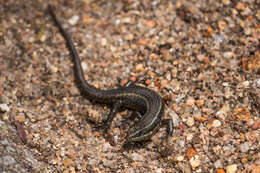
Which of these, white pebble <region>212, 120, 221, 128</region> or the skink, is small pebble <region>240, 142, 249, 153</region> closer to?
white pebble <region>212, 120, 221, 128</region>

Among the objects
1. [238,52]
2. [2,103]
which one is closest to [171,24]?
[238,52]

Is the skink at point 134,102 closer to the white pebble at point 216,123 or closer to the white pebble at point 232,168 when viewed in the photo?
the white pebble at point 216,123

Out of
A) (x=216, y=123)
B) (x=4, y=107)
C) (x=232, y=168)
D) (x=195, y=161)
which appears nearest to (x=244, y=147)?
(x=232, y=168)

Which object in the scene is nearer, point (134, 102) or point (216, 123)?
point (216, 123)

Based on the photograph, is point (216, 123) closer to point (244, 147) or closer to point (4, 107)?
point (244, 147)

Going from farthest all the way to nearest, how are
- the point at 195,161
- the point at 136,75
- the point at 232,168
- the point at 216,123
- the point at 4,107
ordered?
the point at 136,75
the point at 4,107
the point at 216,123
the point at 195,161
the point at 232,168

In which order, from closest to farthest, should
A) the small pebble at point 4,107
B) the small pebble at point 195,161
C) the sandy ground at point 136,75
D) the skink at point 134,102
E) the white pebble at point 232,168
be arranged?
1. the white pebble at point 232,168
2. the small pebble at point 195,161
3. the sandy ground at point 136,75
4. the skink at point 134,102
5. the small pebble at point 4,107

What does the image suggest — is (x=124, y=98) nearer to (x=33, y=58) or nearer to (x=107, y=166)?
(x=107, y=166)

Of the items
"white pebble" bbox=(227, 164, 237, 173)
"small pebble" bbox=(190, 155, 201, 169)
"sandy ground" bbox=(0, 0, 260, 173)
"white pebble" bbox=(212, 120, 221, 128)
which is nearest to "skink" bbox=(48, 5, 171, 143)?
"sandy ground" bbox=(0, 0, 260, 173)

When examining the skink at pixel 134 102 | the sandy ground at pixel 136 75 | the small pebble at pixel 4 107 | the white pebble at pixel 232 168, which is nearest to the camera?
the white pebble at pixel 232 168

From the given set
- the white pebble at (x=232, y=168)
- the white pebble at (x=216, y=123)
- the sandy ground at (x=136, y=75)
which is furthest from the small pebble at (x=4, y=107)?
the white pebble at (x=232, y=168)
